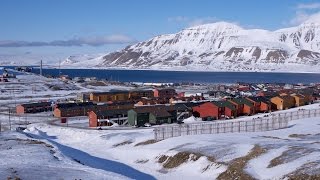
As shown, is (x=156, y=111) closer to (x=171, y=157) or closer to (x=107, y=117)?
(x=107, y=117)

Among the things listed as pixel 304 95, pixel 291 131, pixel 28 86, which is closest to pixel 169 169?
pixel 291 131

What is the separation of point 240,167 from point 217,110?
46.4 metres

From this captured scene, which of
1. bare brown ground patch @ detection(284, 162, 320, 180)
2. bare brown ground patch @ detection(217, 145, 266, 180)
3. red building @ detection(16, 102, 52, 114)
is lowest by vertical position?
red building @ detection(16, 102, 52, 114)

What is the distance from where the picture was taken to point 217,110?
3118 inches

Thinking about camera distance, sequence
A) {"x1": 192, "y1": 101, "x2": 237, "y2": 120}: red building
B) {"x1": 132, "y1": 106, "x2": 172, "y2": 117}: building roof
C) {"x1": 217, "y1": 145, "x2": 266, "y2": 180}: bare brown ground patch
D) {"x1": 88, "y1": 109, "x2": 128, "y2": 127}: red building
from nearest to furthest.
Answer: {"x1": 217, "y1": 145, "x2": 266, "y2": 180}: bare brown ground patch, {"x1": 88, "y1": 109, "x2": 128, "y2": 127}: red building, {"x1": 132, "y1": 106, "x2": 172, "y2": 117}: building roof, {"x1": 192, "y1": 101, "x2": 237, "y2": 120}: red building

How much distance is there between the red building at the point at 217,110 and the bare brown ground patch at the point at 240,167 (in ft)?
137

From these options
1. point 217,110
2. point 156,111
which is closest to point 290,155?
point 156,111

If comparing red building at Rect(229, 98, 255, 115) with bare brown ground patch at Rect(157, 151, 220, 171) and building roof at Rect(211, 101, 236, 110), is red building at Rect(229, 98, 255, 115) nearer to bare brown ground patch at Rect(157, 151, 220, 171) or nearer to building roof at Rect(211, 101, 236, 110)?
building roof at Rect(211, 101, 236, 110)

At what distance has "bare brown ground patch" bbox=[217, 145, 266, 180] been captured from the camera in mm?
31237

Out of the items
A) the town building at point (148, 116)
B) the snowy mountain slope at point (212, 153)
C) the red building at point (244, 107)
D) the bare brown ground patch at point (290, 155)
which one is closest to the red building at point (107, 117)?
the town building at point (148, 116)

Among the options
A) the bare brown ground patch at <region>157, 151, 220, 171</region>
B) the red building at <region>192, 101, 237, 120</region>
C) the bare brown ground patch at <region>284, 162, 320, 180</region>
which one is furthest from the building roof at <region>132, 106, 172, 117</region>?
the bare brown ground patch at <region>284, 162, 320, 180</region>

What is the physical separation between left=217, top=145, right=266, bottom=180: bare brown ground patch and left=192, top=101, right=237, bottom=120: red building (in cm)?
4184

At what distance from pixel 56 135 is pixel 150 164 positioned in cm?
2851

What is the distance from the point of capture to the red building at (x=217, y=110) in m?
79.2
